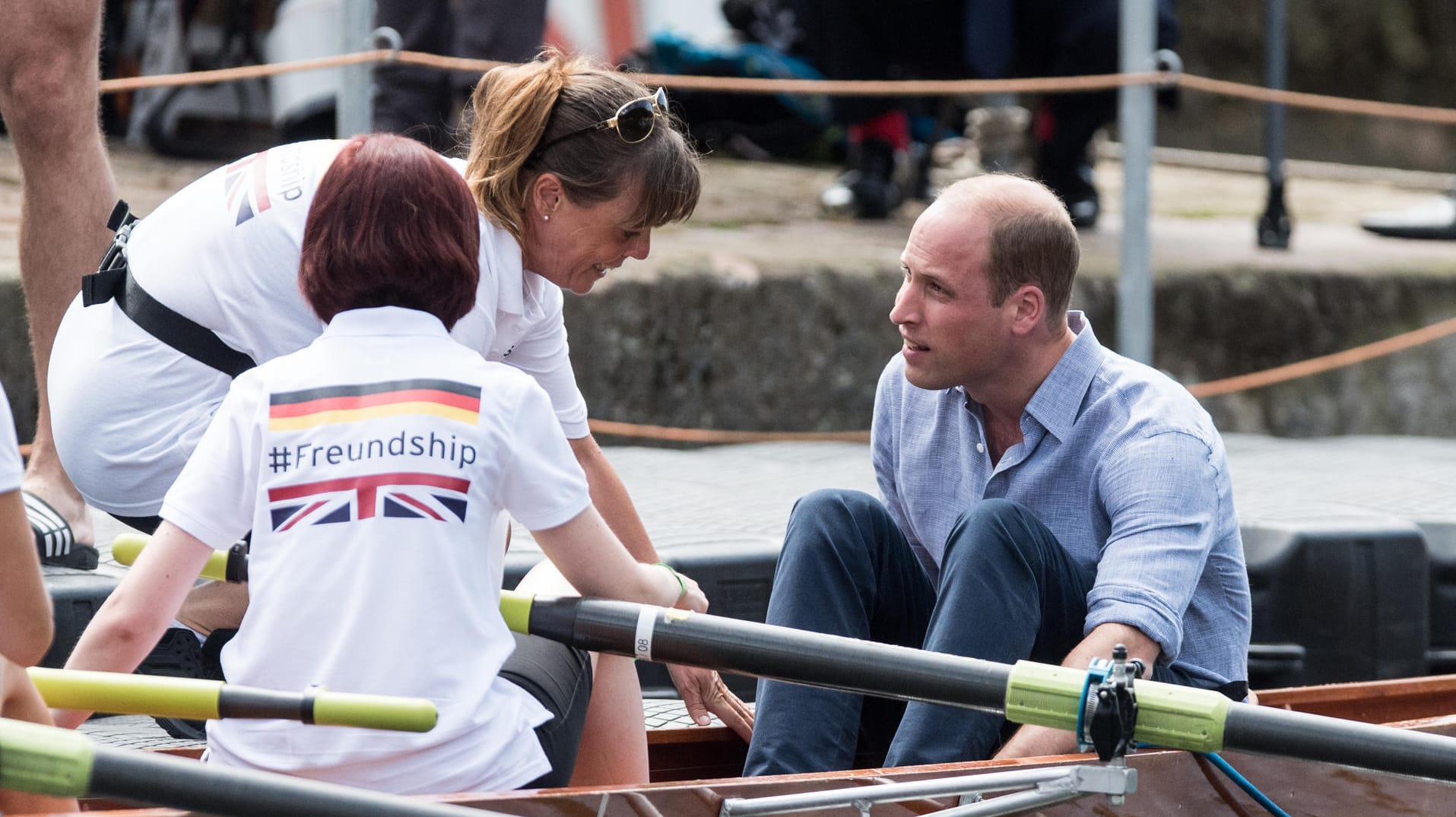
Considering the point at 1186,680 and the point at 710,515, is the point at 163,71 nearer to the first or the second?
the point at 710,515

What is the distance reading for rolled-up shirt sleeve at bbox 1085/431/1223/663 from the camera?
2.17m

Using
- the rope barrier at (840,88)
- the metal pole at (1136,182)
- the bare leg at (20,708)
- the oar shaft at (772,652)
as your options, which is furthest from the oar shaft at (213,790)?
the metal pole at (1136,182)

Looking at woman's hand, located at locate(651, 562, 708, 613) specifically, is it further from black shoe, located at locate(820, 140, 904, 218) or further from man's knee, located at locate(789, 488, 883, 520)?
black shoe, located at locate(820, 140, 904, 218)

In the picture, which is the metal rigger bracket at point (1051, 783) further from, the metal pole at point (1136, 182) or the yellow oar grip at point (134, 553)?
the metal pole at point (1136, 182)

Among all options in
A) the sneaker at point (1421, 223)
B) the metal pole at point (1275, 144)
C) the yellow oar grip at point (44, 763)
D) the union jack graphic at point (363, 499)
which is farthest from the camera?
the sneaker at point (1421, 223)

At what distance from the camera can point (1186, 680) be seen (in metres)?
2.33

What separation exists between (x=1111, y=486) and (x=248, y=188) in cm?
123

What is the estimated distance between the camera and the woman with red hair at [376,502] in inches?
64.7

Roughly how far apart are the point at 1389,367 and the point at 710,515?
301 centimetres

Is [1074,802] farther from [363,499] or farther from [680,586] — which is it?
[363,499]

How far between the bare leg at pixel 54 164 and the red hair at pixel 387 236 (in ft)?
4.57

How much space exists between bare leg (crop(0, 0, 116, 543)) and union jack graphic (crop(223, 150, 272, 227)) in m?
0.69

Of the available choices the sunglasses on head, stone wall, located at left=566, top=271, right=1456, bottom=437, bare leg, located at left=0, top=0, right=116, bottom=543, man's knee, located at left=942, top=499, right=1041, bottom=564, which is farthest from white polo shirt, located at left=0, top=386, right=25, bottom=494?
stone wall, located at left=566, top=271, right=1456, bottom=437

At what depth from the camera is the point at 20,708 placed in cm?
169
